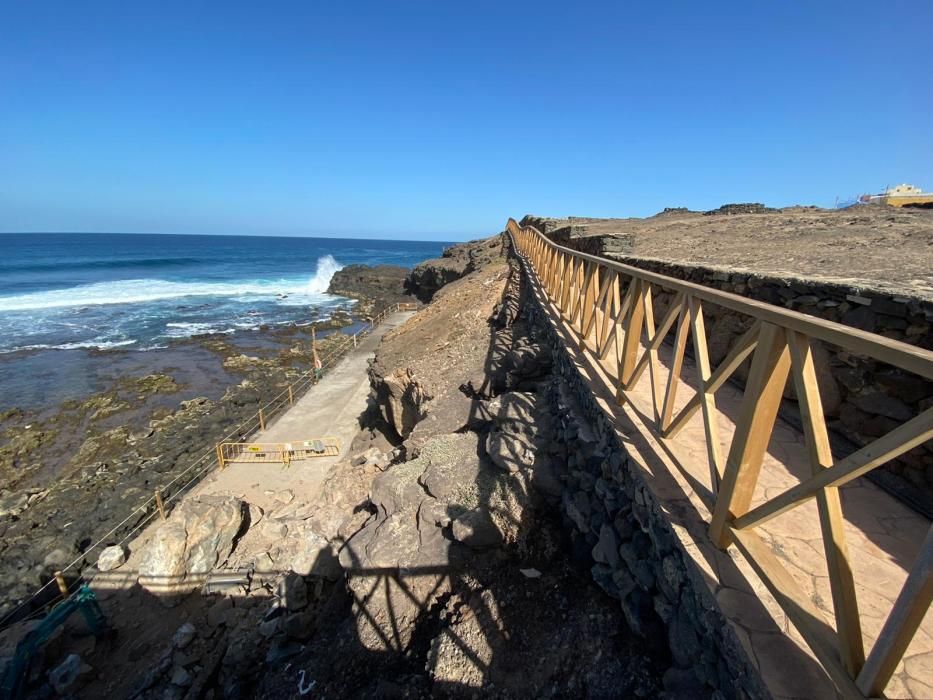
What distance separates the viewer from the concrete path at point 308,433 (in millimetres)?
11180

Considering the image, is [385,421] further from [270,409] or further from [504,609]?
[504,609]

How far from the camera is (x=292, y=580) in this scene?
612 centimetres

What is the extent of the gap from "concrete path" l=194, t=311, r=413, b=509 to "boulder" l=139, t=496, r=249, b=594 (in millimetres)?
1629

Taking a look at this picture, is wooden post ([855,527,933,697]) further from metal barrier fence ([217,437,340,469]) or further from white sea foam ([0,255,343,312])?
white sea foam ([0,255,343,312])

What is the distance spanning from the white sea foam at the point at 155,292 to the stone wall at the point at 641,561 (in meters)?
42.2

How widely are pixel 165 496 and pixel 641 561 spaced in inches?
518

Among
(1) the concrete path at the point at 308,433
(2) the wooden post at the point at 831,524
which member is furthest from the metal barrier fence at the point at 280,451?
(2) the wooden post at the point at 831,524

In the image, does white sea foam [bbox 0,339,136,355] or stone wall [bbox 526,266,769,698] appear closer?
stone wall [bbox 526,266,769,698]

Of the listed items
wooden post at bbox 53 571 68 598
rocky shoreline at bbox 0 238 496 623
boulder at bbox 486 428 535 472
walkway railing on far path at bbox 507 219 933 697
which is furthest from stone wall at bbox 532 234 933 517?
rocky shoreline at bbox 0 238 496 623

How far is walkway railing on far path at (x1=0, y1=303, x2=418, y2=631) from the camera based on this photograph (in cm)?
855

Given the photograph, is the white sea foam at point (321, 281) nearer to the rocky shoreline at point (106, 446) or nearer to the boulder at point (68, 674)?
the rocky shoreline at point (106, 446)

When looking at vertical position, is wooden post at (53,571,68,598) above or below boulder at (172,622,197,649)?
below

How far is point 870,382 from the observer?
3.06 metres

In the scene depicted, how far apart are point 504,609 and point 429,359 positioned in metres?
7.69
